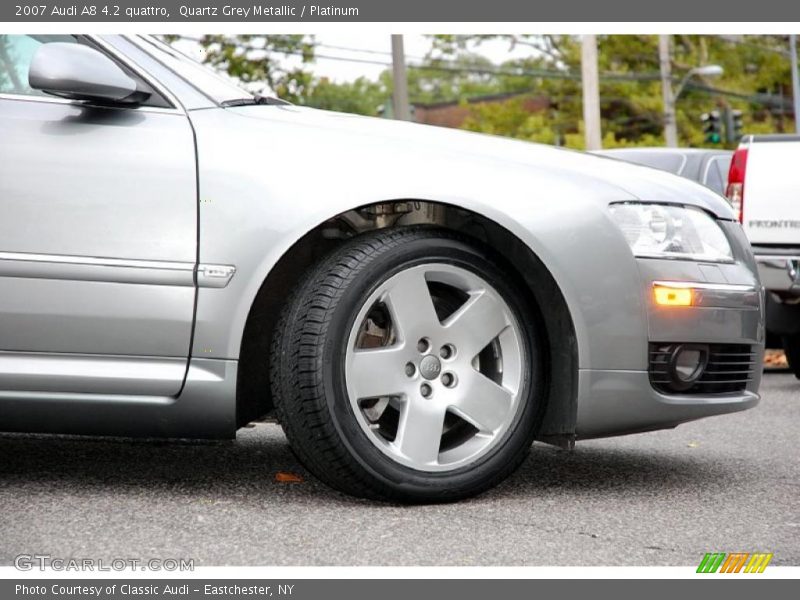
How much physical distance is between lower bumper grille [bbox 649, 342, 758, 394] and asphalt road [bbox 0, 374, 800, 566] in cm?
35

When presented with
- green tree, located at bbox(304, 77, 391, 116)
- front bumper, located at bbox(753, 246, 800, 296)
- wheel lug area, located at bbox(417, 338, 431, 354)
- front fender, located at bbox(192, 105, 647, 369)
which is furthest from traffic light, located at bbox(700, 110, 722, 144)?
green tree, located at bbox(304, 77, 391, 116)

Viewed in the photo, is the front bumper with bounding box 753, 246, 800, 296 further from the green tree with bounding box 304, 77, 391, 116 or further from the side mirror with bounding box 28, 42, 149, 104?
the green tree with bounding box 304, 77, 391, 116

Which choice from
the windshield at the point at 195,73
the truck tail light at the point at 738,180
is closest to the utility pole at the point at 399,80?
the truck tail light at the point at 738,180

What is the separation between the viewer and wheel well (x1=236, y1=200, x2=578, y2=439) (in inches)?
147

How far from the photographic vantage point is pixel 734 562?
9.97ft

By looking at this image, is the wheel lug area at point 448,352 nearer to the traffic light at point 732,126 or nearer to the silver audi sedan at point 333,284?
the silver audi sedan at point 333,284

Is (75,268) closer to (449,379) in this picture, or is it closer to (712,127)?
(449,379)

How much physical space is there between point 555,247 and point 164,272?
1.13m

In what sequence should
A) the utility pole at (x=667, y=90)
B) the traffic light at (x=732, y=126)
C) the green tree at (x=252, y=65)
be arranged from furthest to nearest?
1. the utility pole at (x=667, y=90)
2. the traffic light at (x=732, y=126)
3. the green tree at (x=252, y=65)

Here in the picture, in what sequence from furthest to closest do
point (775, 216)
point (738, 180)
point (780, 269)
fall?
point (738, 180)
point (775, 216)
point (780, 269)

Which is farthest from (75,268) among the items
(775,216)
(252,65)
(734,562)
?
(252,65)

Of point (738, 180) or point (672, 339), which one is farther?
point (738, 180)

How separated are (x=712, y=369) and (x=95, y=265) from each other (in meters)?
1.89

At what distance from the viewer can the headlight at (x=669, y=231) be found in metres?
3.71
